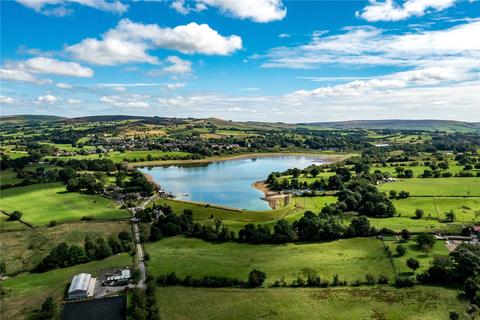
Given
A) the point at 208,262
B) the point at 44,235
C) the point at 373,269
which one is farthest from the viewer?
the point at 44,235

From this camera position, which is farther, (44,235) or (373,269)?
(44,235)

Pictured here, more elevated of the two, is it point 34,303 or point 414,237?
point 414,237

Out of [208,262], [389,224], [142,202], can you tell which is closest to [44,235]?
[142,202]

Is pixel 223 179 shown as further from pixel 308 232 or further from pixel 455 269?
pixel 455 269

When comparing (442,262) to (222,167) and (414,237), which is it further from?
(222,167)

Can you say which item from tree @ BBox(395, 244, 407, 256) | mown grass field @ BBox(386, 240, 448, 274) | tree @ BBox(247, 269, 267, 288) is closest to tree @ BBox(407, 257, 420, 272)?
mown grass field @ BBox(386, 240, 448, 274)

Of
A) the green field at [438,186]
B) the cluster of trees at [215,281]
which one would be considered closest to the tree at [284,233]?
the cluster of trees at [215,281]

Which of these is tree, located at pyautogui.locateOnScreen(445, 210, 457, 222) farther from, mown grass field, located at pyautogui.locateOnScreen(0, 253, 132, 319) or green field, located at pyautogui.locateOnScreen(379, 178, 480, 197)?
mown grass field, located at pyautogui.locateOnScreen(0, 253, 132, 319)
